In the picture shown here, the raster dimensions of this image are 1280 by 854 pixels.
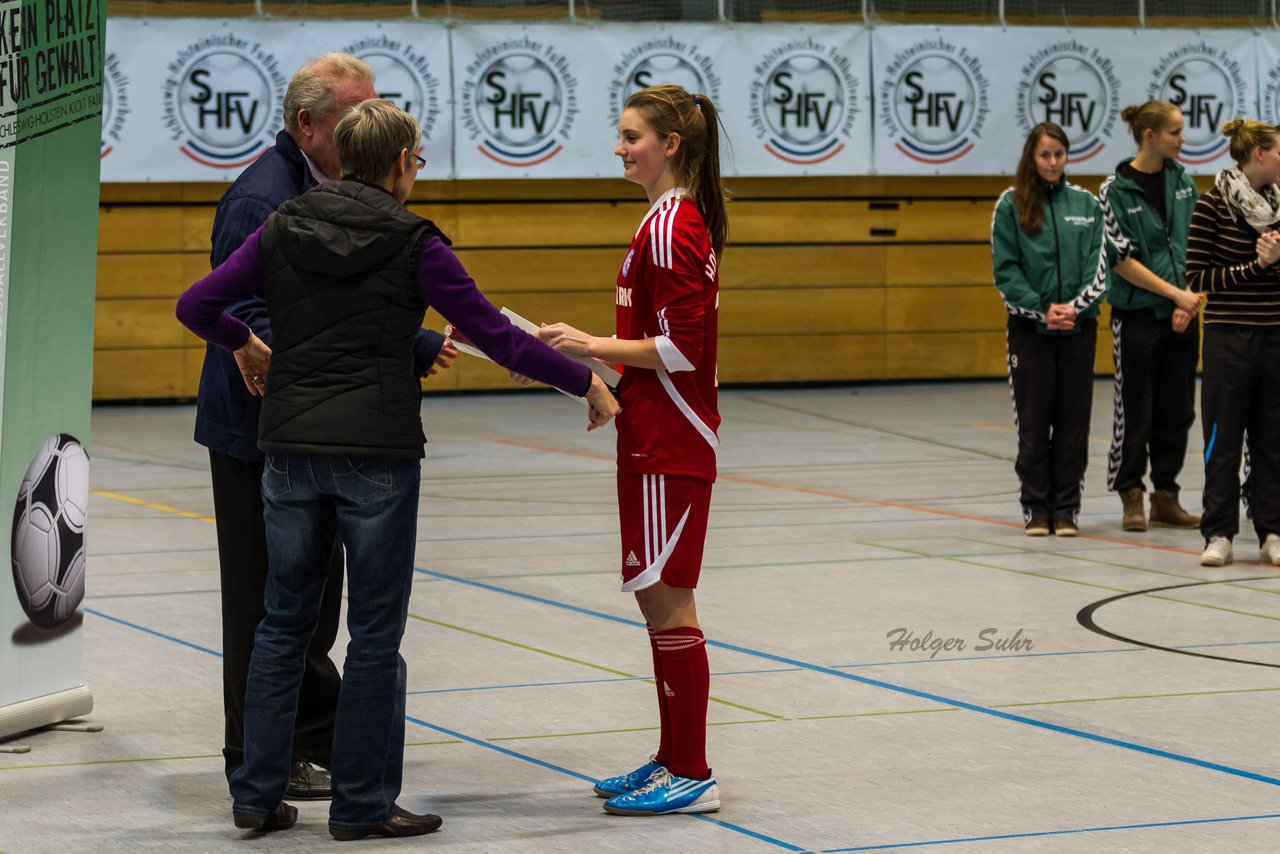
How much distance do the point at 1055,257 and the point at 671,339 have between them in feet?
14.9

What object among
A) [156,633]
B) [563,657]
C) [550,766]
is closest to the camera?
[550,766]

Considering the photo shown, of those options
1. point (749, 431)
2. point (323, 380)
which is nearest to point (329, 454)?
point (323, 380)

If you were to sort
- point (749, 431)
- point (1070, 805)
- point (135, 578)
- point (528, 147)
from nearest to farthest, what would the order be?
point (1070, 805), point (135, 578), point (749, 431), point (528, 147)

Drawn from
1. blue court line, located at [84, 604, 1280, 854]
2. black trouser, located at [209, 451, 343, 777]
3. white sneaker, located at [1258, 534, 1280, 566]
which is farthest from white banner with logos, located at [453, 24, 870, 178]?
black trouser, located at [209, 451, 343, 777]

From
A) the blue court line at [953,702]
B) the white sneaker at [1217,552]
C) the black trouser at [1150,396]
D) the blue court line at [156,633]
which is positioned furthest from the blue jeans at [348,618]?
the black trouser at [1150,396]

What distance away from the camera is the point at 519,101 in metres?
15.0

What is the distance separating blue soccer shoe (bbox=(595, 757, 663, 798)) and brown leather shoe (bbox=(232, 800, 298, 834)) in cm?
69

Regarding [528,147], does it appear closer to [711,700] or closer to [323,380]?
[711,700]

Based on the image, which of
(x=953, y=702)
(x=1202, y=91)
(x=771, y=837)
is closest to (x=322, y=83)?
(x=771, y=837)

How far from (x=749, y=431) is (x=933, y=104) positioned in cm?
436

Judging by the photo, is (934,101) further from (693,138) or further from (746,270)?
(693,138)

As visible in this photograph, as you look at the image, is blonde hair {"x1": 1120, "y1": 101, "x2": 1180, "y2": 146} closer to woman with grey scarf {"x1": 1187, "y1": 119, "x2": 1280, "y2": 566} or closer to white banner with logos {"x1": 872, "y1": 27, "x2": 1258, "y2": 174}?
woman with grey scarf {"x1": 1187, "y1": 119, "x2": 1280, "y2": 566}

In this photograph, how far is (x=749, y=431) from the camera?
1314 centimetres

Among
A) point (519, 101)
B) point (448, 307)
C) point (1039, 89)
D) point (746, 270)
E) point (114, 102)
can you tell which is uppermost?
point (1039, 89)
